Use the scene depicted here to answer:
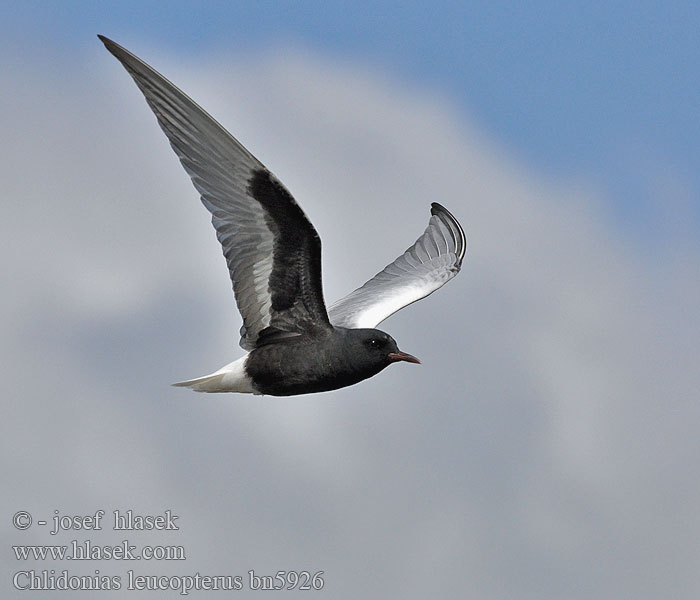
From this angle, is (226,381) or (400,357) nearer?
(400,357)

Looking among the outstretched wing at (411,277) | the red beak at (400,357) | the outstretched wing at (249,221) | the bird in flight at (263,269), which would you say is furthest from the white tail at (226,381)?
the outstretched wing at (411,277)

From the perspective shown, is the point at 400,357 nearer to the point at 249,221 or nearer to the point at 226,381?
the point at 226,381

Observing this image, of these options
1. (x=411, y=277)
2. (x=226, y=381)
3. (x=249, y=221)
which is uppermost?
(x=249, y=221)

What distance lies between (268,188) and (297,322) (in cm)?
181

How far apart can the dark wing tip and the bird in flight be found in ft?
15.1

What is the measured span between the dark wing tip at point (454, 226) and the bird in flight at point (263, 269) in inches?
181

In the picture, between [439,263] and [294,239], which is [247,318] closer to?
[294,239]

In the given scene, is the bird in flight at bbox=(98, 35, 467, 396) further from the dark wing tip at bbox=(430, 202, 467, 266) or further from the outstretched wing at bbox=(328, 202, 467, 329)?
the dark wing tip at bbox=(430, 202, 467, 266)

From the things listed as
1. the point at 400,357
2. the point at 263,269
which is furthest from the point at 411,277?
the point at 263,269

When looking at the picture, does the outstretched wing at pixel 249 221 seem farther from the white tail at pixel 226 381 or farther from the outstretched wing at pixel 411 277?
the outstretched wing at pixel 411 277

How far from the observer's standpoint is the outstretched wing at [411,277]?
17.8 m

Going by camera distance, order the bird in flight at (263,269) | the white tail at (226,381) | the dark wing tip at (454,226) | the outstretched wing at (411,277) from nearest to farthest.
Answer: the bird in flight at (263,269) → the white tail at (226,381) → the outstretched wing at (411,277) → the dark wing tip at (454,226)

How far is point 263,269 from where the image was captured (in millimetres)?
14562

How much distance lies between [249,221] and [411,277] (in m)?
5.09
